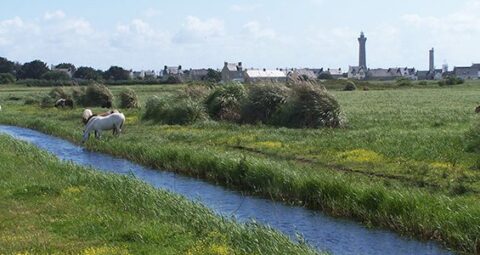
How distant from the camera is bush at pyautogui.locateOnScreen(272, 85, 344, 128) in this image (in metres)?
32.0

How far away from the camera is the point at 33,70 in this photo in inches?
6166

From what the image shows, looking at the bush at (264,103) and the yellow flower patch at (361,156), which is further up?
the bush at (264,103)

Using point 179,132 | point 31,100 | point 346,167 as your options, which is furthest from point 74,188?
point 31,100

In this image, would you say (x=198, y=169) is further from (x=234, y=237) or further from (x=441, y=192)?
(x=234, y=237)

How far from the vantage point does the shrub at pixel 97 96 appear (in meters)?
56.7

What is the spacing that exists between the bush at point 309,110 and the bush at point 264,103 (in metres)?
1.17

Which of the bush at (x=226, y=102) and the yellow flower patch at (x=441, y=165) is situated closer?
the yellow flower patch at (x=441, y=165)

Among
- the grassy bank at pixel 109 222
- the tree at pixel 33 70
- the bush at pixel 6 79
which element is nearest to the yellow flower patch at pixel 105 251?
the grassy bank at pixel 109 222

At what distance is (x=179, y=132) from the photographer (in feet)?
104

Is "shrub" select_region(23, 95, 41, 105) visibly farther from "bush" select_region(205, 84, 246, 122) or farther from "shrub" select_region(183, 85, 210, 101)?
"bush" select_region(205, 84, 246, 122)

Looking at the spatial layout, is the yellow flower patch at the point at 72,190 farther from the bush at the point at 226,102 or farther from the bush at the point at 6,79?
the bush at the point at 6,79

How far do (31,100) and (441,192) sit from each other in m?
58.9

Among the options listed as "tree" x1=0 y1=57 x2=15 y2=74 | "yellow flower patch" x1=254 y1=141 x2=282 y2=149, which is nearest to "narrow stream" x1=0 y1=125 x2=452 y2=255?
"yellow flower patch" x1=254 y1=141 x2=282 y2=149

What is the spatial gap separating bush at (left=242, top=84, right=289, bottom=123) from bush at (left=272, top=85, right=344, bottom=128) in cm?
117
